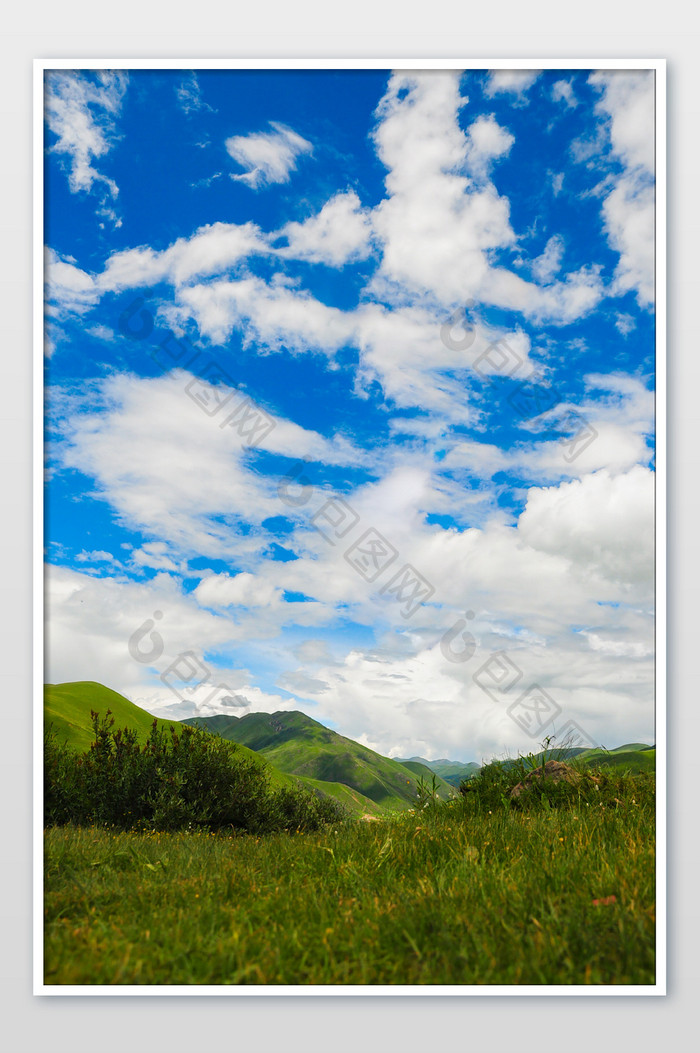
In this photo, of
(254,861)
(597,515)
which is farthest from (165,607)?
(597,515)

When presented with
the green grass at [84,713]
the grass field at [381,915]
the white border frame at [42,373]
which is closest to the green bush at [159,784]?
the green grass at [84,713]

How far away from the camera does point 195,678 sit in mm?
7051

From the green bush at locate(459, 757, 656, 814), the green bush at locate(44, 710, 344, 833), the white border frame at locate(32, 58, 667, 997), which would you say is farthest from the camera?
the green bush at locate(44, 710, 344, 833)

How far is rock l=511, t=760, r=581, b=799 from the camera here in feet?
22.9

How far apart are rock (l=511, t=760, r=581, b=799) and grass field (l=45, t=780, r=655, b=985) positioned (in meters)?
1.75

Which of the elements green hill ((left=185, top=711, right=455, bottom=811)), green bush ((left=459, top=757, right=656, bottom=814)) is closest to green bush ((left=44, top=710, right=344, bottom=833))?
green hill ((left=185, top=711, right=455, bottom=811))

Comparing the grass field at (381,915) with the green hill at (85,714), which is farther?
the green hill at (85,714)

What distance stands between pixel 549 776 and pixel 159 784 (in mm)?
5606

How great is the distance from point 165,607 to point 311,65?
18.6 ft

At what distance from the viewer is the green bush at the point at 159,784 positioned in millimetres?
8367

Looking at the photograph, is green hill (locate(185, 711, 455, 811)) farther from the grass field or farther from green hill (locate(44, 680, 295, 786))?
the grass field

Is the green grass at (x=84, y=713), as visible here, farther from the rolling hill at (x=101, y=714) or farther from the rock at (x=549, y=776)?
the rock at (x=549, y=776)

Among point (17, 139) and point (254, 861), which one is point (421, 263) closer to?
point (17, 139)

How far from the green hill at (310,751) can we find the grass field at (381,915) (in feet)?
19.8
